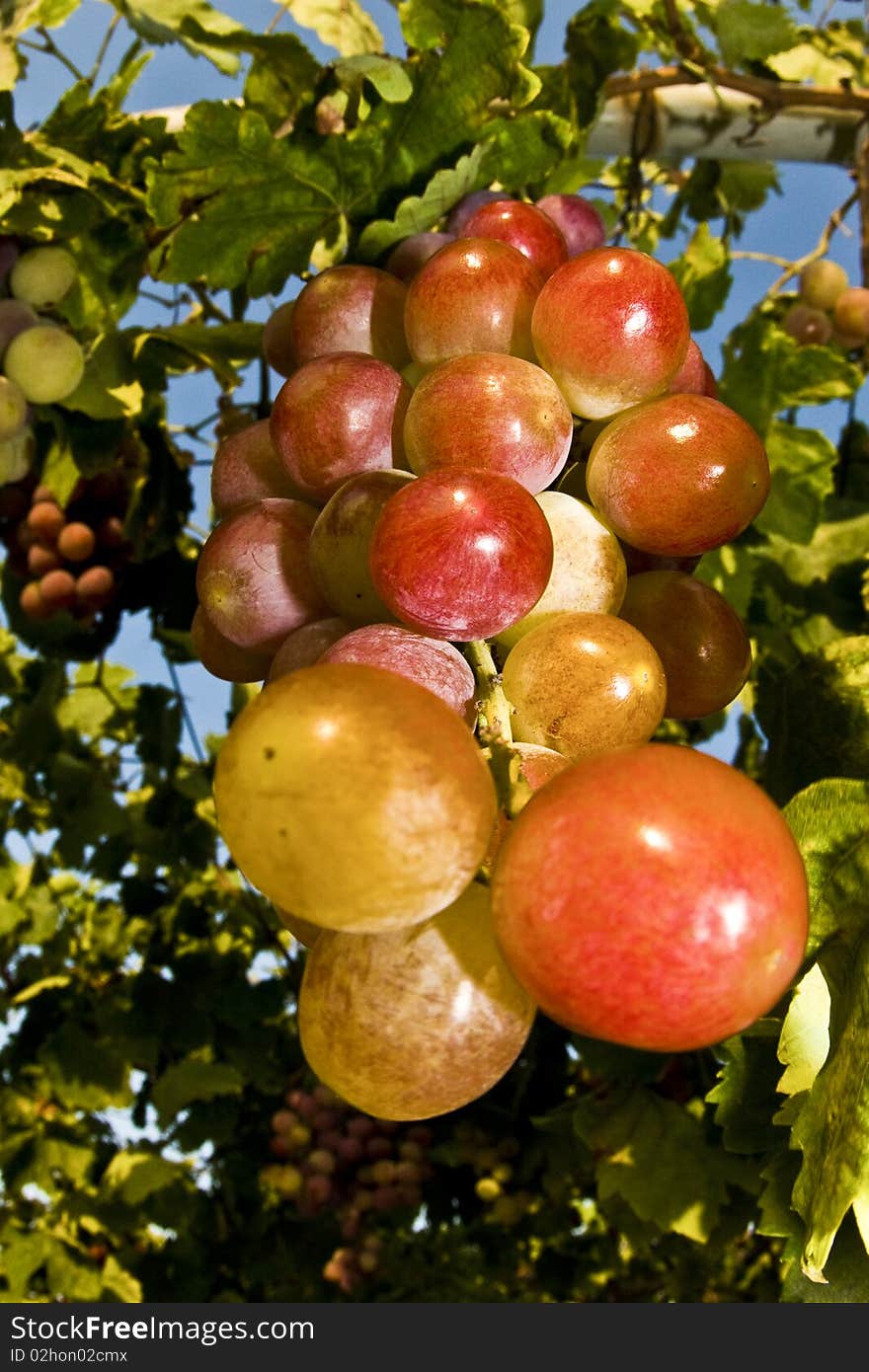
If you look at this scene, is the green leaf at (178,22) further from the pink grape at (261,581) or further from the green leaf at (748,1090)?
the green leaf at (748,1090)

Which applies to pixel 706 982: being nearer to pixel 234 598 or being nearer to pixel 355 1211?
pixel 234 598

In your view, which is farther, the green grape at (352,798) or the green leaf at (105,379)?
the green leaf at (105,379)

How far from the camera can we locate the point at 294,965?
6.53ft

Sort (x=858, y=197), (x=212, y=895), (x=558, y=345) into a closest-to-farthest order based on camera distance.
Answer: (x=558, y=345) → (x=858, y=197) → (x=212, y=895)

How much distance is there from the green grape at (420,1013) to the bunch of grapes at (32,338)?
30.6 inches

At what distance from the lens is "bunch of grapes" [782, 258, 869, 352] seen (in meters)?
1.62

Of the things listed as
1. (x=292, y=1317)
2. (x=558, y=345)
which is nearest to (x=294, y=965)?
(x=292, y=1317)

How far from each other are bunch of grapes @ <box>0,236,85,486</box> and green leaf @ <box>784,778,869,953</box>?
0.79m

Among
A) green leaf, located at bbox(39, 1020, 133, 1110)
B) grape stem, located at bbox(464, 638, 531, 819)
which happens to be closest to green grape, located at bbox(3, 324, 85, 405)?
grape stem, located at bbox(464, 638, 531, 819)

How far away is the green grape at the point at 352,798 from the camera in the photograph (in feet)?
1.10

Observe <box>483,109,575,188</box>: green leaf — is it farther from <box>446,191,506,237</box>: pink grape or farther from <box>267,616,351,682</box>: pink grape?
<box>267,616,351,682</box>: pink grape

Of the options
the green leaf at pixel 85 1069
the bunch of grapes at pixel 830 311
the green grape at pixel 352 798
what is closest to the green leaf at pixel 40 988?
the green leaf at pixel 85 1069

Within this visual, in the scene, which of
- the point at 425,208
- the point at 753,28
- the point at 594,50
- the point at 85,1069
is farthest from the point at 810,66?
the point at 85,1069

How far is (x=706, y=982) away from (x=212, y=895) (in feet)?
6.67
